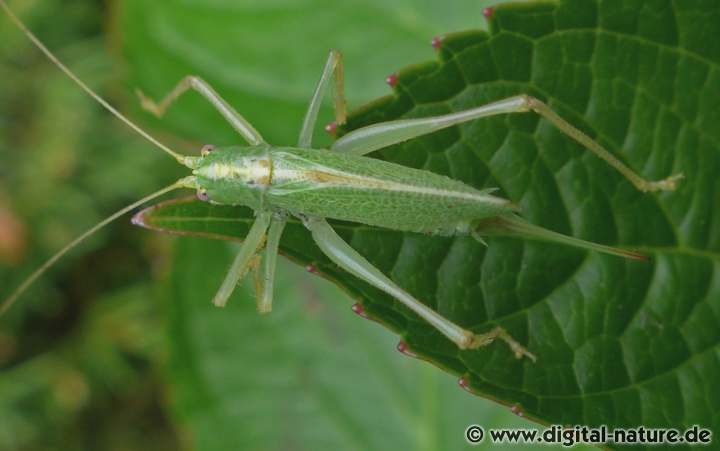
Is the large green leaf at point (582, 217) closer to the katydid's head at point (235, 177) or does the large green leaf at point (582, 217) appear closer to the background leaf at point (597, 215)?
the background leaf at point (597, 215)

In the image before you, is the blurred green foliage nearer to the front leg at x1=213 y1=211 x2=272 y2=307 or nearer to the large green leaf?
the front leg at x1=213 y1=211 x2=272 y2=307

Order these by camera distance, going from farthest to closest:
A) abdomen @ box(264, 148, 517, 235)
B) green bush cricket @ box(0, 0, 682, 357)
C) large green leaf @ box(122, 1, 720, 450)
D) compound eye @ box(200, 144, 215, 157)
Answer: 1. compound eye @ box(200, 144, 215, 157)
2. abdomen @ box(264, 148, 517, 235)
3. green bush cricket @ box(0, 0, 682, 357)
4. large green leaf @ box(122, 1, 720, 450)

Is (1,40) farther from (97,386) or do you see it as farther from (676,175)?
(676,175)

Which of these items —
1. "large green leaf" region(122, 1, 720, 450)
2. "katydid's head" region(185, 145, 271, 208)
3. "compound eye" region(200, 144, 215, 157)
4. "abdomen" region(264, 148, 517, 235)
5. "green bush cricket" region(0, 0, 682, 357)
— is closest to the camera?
"large green leaf" region(122, 1, 720, 450)

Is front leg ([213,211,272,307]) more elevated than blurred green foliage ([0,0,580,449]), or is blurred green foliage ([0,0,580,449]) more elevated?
blurred green foliage ([0,0,580,449])

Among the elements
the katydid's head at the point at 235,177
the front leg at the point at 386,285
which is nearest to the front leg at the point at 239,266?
the katydid's head at the point at 235,177

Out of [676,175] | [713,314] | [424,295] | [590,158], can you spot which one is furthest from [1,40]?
[713,314]

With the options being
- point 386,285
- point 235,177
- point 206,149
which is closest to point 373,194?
point 386,285

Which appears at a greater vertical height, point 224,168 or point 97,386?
point 224,168

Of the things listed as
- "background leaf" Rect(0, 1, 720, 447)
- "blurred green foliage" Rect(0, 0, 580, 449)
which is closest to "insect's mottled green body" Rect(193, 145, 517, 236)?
"background leaf" Rect(0, 1, 720, 447)
